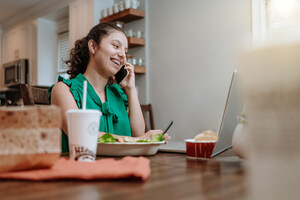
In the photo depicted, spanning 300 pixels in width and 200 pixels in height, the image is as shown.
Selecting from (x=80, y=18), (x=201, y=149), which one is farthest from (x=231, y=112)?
(x=80, y=18)

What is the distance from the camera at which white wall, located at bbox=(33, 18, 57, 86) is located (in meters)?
4.66

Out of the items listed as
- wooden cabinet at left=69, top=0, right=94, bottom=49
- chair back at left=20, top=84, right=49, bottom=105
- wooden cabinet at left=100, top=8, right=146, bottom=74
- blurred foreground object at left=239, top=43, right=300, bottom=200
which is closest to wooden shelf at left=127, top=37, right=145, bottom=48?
wooden cabinet at left=100, top=8, right=146, bottom=74

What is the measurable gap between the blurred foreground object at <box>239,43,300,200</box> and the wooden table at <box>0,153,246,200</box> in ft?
0.40

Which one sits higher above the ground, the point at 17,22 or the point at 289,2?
the point at 17,22

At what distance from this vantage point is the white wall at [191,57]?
2736 millimetres

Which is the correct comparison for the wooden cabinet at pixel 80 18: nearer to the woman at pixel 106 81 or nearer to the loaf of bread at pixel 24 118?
the woman at pixel 106 81

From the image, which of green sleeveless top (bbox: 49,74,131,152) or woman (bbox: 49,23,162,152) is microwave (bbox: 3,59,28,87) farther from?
green sleeveless top (bbox: 49,74,131,152)

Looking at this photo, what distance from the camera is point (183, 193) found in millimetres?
378

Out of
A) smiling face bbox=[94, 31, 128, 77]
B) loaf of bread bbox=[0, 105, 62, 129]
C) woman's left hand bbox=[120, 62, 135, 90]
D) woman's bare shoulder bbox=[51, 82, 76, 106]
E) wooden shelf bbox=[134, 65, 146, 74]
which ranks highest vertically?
wooden shelf bbox=[134, 65, 146, 74]

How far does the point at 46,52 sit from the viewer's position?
4750mm

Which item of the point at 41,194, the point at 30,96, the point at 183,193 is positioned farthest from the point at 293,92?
the point at 30,96

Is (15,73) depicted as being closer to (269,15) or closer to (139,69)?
(139,69)

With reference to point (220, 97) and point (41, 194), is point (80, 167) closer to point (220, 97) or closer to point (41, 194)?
point (41, 194)

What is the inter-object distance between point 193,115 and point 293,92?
2.75 m
